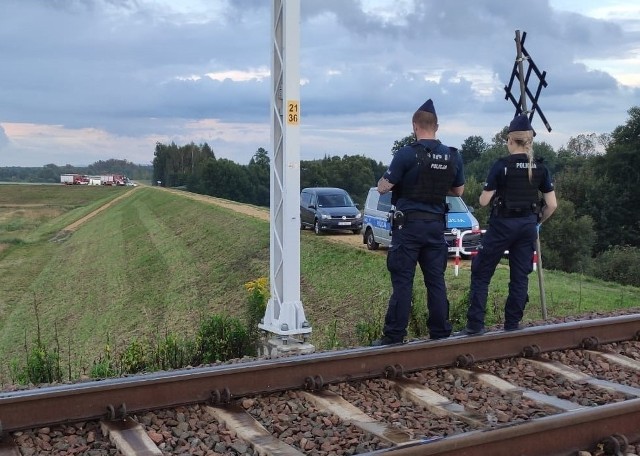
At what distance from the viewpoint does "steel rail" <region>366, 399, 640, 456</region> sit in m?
4.15

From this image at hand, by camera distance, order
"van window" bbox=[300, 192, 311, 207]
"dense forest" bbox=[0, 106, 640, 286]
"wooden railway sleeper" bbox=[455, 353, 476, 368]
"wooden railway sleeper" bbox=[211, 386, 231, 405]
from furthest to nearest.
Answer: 1. "dense forest" bbox=[0, 106, 640, 286]
2. "van window" bbox=[300, 192, 311, 207]
3. "wooden railway sleeper" bbox=[455, 353, 476, 368]
4. "wooden railway sleeper" bbox=[211, 386, 231, 405]

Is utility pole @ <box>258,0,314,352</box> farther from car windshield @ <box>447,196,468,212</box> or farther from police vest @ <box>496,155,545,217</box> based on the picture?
car windshield @ <box>447,196,468,212</box>

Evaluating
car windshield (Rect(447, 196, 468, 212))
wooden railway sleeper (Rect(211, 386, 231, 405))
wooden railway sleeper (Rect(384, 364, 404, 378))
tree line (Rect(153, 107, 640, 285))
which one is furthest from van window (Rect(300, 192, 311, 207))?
wooden railway sleeper (Rect(211, 386, 231, 405))

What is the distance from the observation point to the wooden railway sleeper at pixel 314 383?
584 centimetres

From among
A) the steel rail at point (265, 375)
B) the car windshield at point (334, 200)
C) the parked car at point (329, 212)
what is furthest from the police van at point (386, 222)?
the steel rail at point (265, 375)

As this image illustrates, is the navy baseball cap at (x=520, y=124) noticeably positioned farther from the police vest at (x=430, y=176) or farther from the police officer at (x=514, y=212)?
the police vest at (x=430, y=176)

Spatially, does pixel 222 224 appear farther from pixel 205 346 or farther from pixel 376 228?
pixel 205 346

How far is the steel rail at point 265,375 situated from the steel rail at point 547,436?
1.73 metres

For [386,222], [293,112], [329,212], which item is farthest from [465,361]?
[329,212]

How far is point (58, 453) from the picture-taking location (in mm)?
4527

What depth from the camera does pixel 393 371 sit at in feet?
20.5

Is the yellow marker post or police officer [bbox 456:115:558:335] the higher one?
the yellow marker post

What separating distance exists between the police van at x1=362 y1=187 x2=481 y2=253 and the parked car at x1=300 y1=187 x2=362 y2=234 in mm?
3894

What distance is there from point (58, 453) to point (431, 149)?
414 cm
